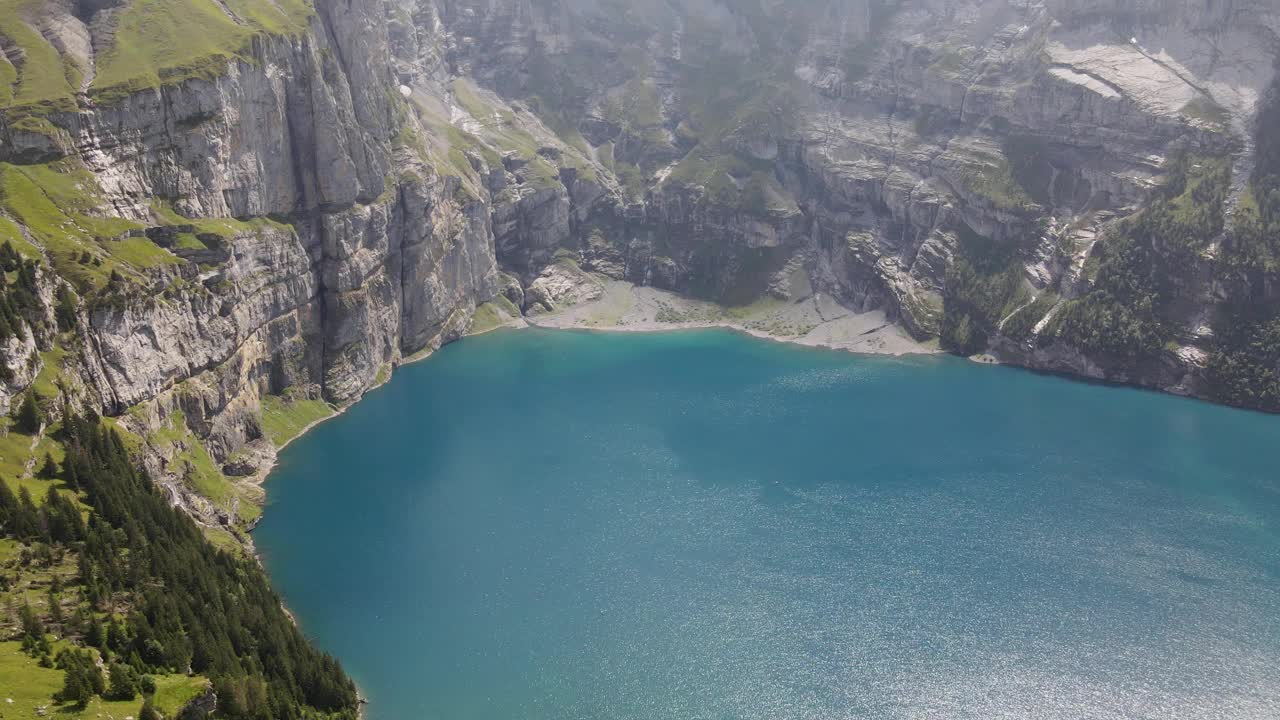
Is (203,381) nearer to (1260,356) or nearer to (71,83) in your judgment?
(71,83)

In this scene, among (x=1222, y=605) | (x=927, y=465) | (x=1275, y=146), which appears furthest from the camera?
(x=1275, y=146)

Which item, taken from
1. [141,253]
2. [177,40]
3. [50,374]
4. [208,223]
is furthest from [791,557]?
[177,40]

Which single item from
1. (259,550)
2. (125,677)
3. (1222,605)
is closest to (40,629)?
(125,677)

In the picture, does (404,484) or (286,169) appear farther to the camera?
(286,169)

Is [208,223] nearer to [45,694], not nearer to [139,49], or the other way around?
[139,49]

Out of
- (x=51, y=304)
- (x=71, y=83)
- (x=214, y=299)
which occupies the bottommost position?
(x=214, y=299)

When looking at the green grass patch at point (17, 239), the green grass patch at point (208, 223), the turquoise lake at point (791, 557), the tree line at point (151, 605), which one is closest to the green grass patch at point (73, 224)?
the green grass patch at point (17, 239)
